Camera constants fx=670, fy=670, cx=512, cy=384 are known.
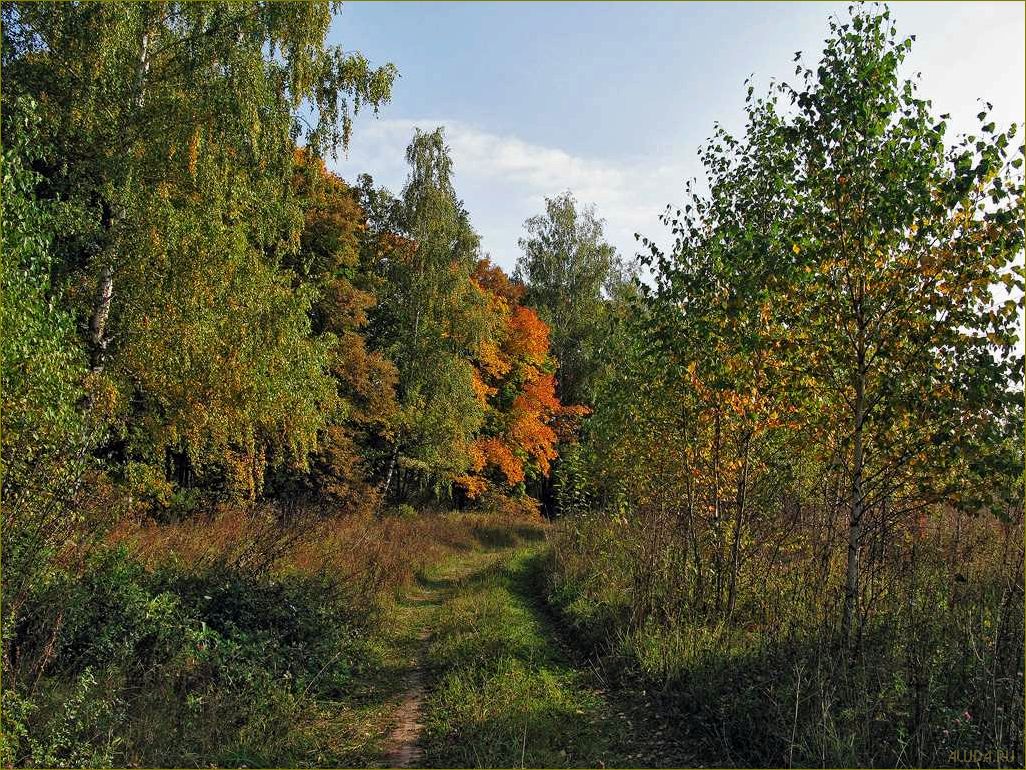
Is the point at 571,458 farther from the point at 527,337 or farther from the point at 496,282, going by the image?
the point at 496,282

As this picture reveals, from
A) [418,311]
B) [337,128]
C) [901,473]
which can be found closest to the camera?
[901,473]

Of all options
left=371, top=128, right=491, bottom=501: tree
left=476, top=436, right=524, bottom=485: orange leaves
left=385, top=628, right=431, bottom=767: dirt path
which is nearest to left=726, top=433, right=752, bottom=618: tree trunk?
left=385, top=628, right=431, bottom=767: dirt path

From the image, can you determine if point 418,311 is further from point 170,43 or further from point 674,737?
point 674,737

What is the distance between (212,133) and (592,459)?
8.26 m

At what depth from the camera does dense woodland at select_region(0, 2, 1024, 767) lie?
493 centimetres

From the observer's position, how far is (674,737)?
5.66m

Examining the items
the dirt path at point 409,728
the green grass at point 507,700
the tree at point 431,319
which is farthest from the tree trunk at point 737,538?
the tree at point 431,319

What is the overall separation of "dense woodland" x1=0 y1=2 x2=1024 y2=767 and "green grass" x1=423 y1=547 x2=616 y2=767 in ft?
0.16

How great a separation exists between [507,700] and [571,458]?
814cm

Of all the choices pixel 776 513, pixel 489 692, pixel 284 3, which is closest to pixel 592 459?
pixel 776 513

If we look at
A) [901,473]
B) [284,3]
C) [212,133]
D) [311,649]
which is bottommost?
[311,649]

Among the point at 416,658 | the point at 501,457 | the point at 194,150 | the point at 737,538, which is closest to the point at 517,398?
the point at 501,457

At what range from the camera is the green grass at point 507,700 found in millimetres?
5340

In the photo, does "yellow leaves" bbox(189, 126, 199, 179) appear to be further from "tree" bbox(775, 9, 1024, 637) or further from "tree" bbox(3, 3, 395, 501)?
"tree" bbox(775, 9, 1024, 637)
